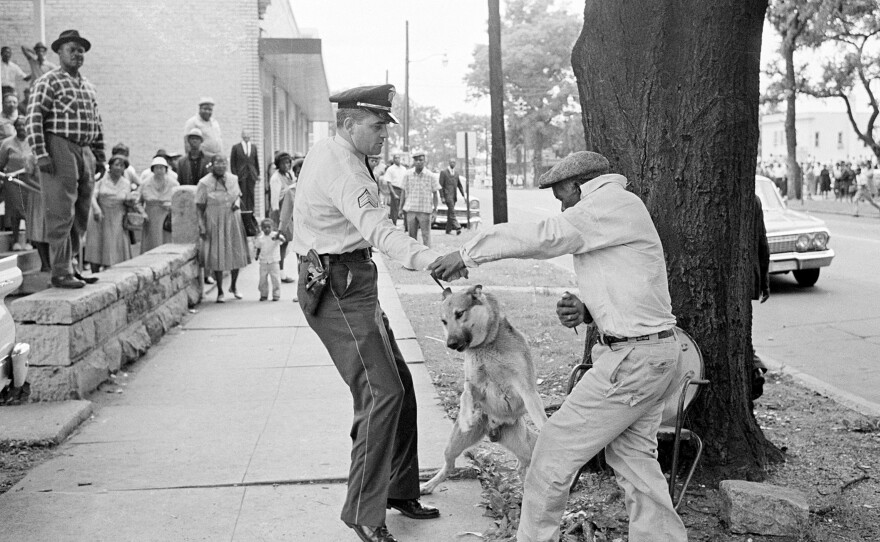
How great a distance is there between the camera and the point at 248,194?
15.9 metres

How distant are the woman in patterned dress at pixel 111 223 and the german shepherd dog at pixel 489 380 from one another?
341 inches

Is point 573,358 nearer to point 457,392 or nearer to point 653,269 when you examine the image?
point 457,392

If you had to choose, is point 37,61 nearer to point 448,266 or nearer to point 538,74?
point 448,266

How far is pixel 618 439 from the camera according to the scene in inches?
158

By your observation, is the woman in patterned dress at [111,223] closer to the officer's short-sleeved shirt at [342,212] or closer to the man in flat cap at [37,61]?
the man in flat cap at [37,61]

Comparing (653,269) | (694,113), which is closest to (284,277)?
(694,113)

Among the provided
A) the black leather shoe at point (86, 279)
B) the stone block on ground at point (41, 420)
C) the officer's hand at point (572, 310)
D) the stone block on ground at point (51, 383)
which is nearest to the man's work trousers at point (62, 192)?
the black leather shoe at point (86, 279)

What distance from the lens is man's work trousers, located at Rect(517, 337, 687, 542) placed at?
3.85 m

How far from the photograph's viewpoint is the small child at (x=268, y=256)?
12.2 m

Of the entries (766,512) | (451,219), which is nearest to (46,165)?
(766,512)

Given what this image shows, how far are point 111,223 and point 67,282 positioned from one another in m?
5.24

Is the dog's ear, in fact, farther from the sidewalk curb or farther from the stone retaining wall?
the sidewalk curb

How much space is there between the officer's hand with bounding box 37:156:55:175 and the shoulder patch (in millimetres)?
4239

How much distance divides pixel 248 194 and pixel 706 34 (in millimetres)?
11627
